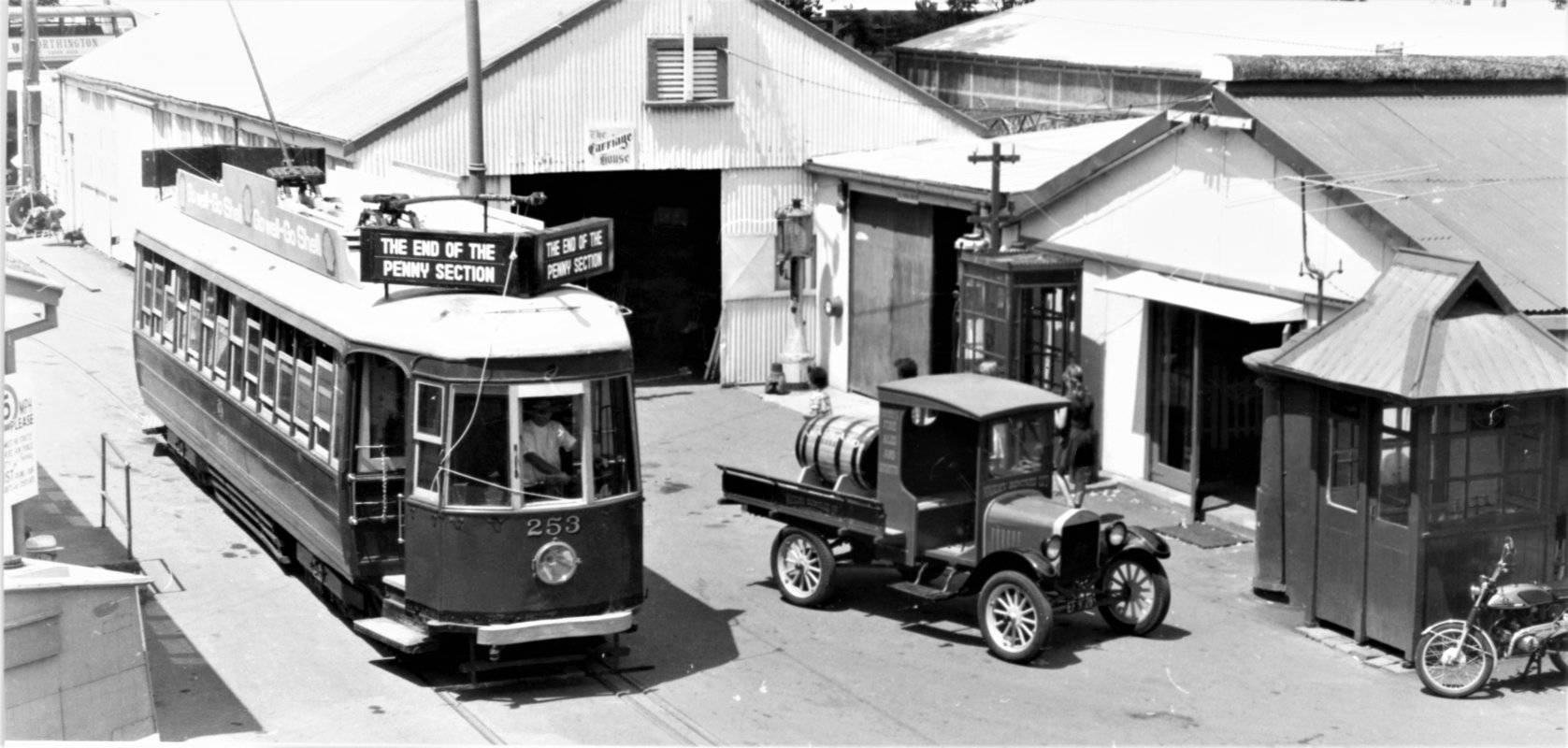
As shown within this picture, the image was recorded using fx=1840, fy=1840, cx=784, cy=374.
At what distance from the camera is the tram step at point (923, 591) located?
575 inches

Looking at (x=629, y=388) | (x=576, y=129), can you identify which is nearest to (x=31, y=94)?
(x=576, y=129)

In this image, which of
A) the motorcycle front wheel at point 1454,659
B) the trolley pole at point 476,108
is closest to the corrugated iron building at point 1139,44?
the trolley pole at point 476,108

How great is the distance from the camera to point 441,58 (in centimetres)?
2758

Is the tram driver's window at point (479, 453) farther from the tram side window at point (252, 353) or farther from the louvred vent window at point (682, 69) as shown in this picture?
the louvred vent window at point (682, 69)

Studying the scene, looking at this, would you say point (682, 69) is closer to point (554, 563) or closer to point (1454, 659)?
point (554, 563)

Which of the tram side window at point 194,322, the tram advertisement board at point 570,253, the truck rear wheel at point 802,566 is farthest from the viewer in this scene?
the tram side window at point 194,322

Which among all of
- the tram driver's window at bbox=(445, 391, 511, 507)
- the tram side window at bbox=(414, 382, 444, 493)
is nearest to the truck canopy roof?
the tram driver's window at bbox=(445, 391, 511, 507)

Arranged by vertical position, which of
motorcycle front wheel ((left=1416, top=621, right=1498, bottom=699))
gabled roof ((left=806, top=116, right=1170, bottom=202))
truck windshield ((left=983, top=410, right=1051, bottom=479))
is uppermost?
gabled roof ((left=806, top=116, right=1170, bottom=202))

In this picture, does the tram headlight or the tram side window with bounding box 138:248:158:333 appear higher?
the tram side window with bounding box 138:248:158:333

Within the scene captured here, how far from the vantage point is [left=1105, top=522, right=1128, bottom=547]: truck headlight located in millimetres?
14312

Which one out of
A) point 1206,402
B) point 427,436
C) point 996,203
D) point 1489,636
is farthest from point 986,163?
point 427,436

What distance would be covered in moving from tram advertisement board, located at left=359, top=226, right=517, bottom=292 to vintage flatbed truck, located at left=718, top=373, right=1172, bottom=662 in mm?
3477

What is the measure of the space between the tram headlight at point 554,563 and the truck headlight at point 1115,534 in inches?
167

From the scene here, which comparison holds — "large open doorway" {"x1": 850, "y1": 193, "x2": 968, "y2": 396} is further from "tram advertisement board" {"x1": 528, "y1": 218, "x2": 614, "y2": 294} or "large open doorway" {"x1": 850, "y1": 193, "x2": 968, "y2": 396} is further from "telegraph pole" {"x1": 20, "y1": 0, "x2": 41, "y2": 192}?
"telegraph pole" {"x1": 20, "y1": 0, "x2": 41, "y2": 192}
